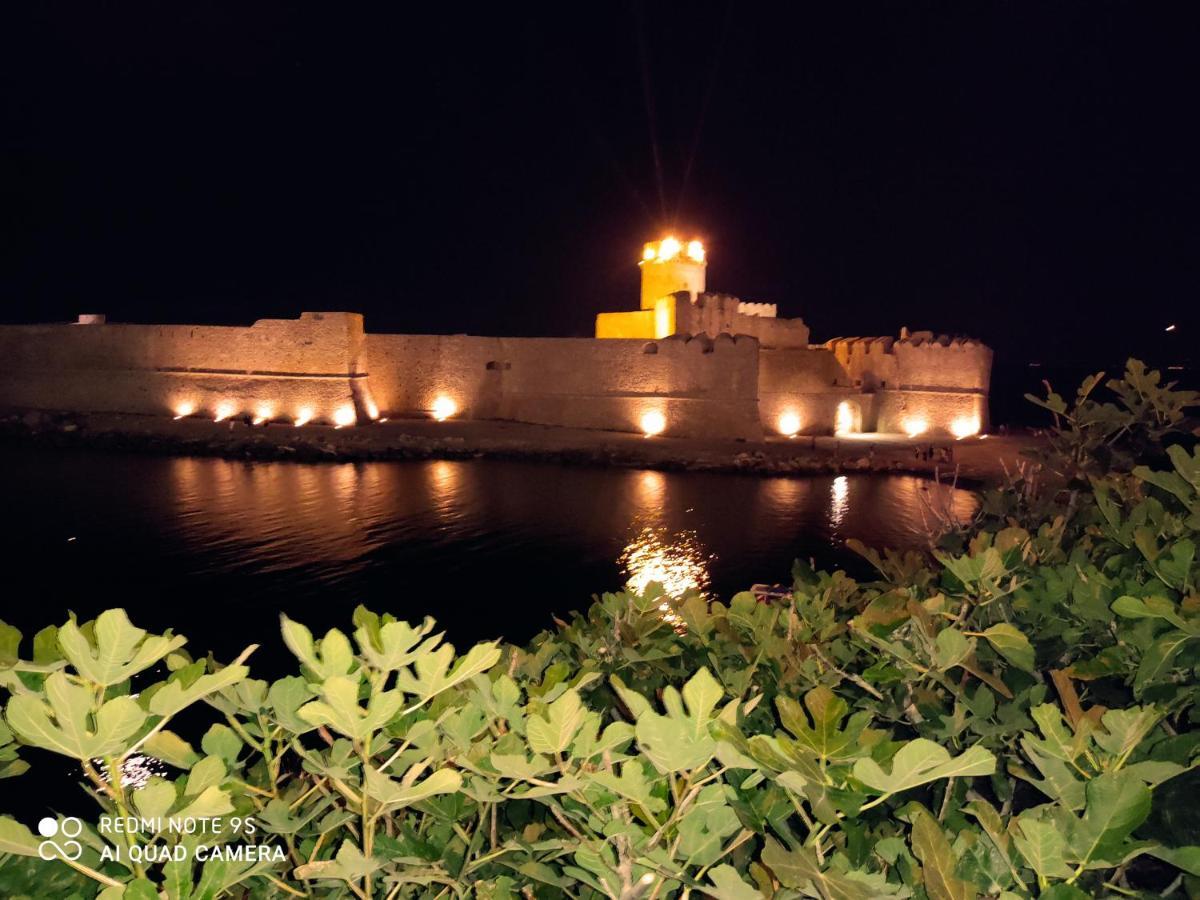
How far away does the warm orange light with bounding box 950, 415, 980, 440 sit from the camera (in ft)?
73.1

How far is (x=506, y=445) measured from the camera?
19.9m

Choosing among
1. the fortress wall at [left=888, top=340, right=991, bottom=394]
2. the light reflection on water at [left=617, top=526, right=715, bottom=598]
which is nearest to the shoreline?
the fortress wall at [left=888, top=340, right=991, bottom=394]

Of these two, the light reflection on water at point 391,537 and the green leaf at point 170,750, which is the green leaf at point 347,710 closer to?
the green leaf at point 170,750

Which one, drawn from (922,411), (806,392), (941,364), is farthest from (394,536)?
(941,364)

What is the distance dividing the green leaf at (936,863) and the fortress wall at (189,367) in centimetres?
2198

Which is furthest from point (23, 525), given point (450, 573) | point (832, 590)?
point (832, 590)

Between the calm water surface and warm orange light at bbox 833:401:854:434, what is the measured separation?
4253mm

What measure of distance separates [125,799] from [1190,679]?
147cm

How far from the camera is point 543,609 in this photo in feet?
31.2

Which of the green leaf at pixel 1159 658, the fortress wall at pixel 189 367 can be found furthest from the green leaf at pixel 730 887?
the fortress wall at pixel 189 367

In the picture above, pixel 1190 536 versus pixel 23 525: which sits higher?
pixel 1190 536

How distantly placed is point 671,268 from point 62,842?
24.5m

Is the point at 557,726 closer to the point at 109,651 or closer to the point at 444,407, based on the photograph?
the point at 109,651

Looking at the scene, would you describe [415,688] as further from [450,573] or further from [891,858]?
[450,573]
